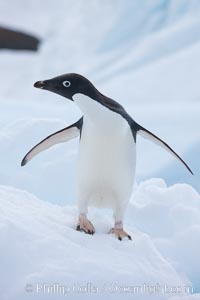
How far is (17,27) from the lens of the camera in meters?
5.55

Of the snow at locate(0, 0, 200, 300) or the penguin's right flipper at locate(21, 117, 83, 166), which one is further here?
the penguin's right flipper at locate(21, 117, 83, 166)

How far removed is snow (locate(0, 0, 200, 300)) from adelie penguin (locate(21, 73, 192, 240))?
0.05 metres

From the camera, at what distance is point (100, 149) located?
39.4 inches

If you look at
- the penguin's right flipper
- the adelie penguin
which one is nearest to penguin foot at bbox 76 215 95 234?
the adelie penguin

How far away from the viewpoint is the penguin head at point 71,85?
38.8 inches

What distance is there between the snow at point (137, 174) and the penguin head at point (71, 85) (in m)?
0.21

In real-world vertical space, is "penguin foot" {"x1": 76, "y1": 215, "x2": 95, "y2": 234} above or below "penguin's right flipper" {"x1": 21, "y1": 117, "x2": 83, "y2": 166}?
below

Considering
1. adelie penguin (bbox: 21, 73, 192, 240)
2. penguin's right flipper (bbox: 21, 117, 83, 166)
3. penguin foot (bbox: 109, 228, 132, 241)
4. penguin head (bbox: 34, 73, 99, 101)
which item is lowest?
penguin foot (bbox: 109, 228, 132, 241)

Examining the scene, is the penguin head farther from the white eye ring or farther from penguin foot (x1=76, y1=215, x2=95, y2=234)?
penguin foot (x1=76, y1=215, x2=95, y2=234)

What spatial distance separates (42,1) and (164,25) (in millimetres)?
2910

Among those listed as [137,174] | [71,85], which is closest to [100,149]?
[71,85]

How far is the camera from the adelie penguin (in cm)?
99

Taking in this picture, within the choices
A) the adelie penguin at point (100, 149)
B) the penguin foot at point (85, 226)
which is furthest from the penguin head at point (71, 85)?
the penguin foot at point (85, 226)

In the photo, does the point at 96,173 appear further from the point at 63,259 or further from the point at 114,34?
the point at 114,34
